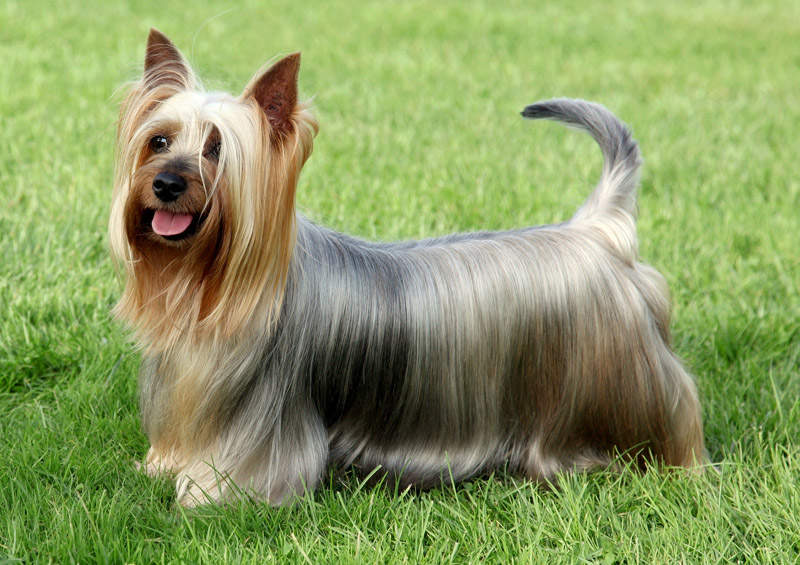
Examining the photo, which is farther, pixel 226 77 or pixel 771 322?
pixel 771 322

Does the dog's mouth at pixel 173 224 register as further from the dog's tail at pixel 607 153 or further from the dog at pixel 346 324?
the dog's tail at pixel 607 153

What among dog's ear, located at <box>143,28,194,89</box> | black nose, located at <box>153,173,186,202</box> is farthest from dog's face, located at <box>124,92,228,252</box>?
dog's ear, located at <box>143,28,194,89</box>

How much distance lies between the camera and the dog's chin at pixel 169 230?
9.42ft

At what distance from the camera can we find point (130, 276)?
3107 millimetres

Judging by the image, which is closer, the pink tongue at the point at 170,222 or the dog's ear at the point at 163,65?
the pink tongue at the point at 170,222

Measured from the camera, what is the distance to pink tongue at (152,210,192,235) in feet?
9.41

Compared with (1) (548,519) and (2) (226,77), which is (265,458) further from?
(2) (226,77)

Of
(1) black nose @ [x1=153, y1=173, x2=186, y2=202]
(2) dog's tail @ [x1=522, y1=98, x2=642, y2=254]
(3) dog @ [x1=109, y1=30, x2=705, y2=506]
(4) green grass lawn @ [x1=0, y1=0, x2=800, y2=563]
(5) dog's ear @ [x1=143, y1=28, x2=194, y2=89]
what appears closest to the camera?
(1) black nose @ [x1=153, y1=173, x2=186, y2=202]

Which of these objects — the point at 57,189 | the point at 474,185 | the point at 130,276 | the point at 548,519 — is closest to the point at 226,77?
the point at 130,276

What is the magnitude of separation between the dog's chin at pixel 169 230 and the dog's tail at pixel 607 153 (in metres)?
1.52

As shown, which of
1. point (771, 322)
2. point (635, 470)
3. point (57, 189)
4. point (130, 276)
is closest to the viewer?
point (130, 276)

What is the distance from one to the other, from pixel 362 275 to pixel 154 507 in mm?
1122

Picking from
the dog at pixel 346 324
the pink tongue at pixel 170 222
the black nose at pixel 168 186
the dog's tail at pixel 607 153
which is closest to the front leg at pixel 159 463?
the dog at pixel 346 324

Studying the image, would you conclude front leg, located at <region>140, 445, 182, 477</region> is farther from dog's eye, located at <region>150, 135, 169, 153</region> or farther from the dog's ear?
the dog's ear
